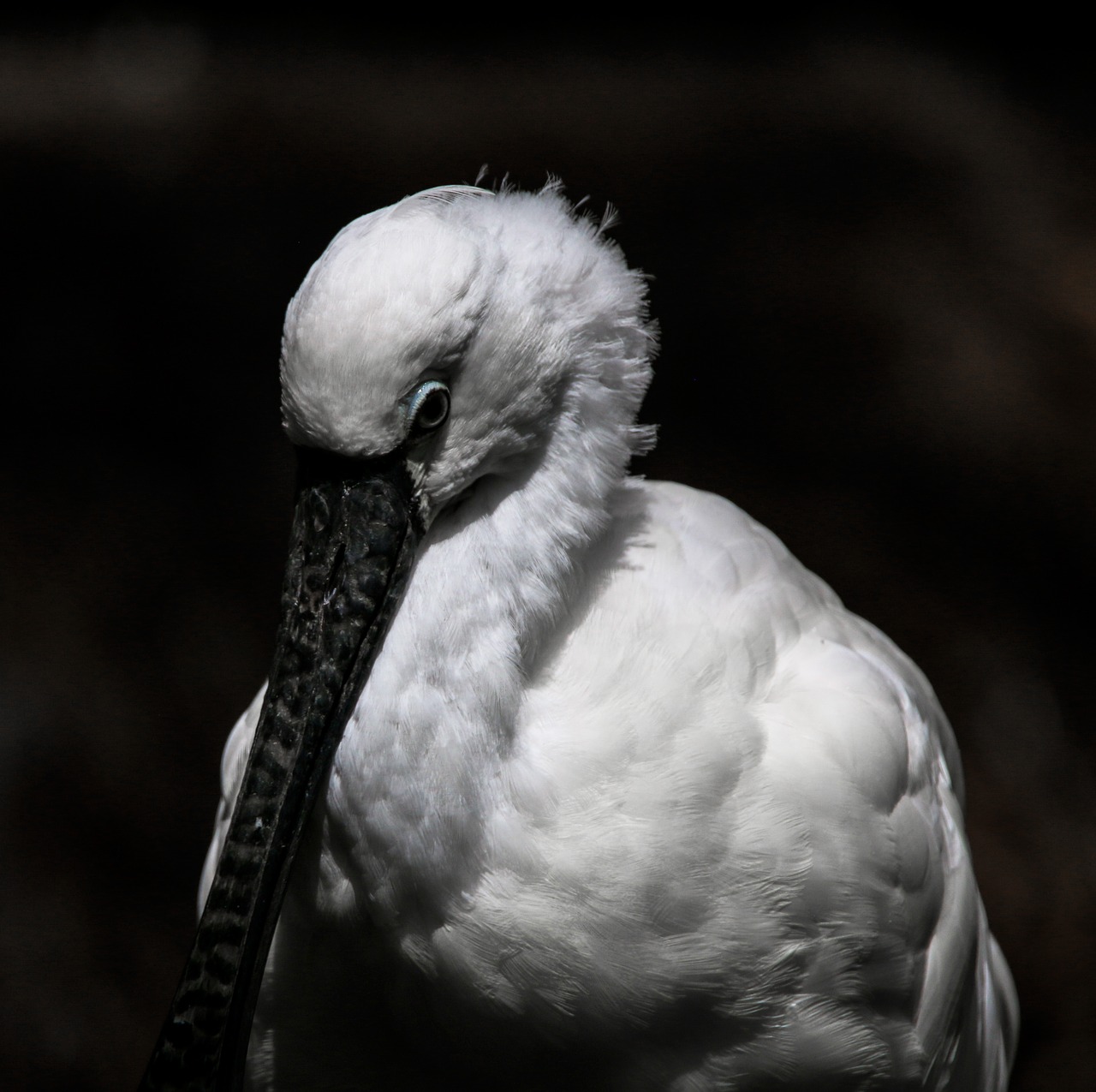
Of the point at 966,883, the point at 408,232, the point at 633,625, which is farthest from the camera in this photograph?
the point at 966,883

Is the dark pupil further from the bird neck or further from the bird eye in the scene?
the bird neck

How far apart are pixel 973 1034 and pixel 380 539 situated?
3.44 feet

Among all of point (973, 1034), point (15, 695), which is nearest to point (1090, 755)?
point (973, 1034)

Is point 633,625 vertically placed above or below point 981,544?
below

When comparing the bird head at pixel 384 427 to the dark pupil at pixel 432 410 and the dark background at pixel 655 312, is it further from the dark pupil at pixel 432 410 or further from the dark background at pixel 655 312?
the dark background at pixel 655 312

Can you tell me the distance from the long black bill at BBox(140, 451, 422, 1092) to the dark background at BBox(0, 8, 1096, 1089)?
1.32 meters

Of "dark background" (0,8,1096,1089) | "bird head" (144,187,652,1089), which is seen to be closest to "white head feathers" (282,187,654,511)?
"bird head" (144,187,652,1089)

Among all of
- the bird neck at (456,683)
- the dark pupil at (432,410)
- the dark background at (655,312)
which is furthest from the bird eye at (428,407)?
the dark background at (655,312)

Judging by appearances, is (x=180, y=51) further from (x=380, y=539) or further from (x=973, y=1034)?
(x=973, y=1034)

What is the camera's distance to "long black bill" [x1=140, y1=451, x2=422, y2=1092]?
111 centimetres

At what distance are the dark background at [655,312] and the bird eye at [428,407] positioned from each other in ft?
4.82

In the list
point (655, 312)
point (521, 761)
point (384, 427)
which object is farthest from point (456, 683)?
point (655, 312)

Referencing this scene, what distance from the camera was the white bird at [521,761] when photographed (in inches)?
43.4

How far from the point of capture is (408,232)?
1.06m
